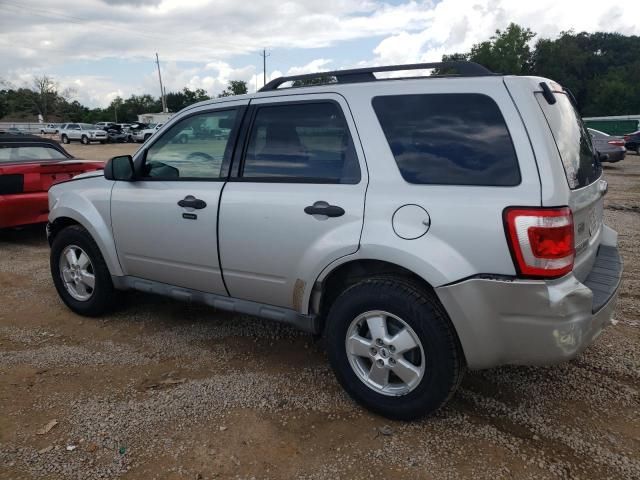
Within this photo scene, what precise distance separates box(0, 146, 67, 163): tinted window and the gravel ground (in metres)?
3.71

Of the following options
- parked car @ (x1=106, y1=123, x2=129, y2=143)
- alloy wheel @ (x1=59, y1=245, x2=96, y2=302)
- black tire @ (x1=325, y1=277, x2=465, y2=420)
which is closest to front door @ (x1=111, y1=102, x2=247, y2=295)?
alloy wheel @ (x1=59, y1=245, x2=96, y2=302)

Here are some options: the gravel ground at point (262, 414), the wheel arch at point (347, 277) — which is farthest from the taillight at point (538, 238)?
the gravel ground at point (262, 414)

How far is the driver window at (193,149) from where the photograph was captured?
11.9ft

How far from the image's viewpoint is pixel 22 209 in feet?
22.2

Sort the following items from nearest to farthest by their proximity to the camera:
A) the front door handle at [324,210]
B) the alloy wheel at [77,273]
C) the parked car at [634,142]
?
the front door handle at [324,210]
the alloy wheel at [77,273]
the parked car at [634,142]

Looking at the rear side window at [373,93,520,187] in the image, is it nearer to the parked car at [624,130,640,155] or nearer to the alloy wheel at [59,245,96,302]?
the alloy wheel at [59,245,96,302]

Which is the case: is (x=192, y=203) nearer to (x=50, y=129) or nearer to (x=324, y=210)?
(x=324, y=210)

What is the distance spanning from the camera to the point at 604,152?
A: 60.1 feet

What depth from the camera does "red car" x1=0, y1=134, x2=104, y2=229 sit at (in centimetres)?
668

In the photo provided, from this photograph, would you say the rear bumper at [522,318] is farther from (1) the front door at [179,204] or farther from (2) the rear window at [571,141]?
(1) the front door at [179,204]

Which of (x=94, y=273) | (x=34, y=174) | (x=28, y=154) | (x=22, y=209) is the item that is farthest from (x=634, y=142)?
(x=94, y=273)

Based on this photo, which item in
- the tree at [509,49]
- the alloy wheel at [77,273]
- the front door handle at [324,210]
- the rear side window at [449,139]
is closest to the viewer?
the rear side window at [449,139]

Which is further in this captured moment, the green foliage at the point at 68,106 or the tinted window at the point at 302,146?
the green foliage at the point at 68,106

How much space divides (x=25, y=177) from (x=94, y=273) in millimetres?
3241
